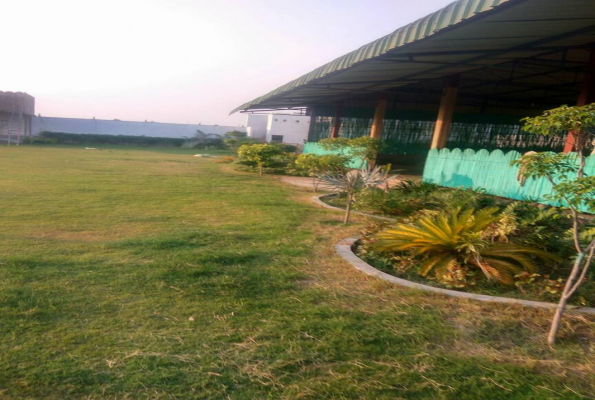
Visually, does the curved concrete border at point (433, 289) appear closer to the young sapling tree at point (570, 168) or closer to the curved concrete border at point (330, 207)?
the young sapling tree at point (570, 168)

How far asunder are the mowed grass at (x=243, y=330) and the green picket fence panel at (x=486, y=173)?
20.6 ft

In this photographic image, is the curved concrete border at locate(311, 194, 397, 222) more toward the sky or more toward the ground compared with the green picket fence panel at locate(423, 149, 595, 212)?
more toward the ground

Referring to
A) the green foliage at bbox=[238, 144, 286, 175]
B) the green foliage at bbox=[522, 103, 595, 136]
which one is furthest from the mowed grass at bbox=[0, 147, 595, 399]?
the green foliage at bbox=[238, 144, 286, 175]

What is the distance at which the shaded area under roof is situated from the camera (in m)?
6.87

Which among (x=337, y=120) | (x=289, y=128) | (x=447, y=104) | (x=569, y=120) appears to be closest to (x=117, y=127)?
(x=289, y=128)

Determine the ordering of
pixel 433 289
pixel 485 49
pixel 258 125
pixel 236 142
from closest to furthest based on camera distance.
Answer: pixel 433 289 < pixel 485 49 < pixel 236 142 < pixel 258 125

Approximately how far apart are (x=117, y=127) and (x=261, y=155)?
42863 mm

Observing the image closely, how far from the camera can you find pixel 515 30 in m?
8.88

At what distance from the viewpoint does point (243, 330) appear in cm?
329

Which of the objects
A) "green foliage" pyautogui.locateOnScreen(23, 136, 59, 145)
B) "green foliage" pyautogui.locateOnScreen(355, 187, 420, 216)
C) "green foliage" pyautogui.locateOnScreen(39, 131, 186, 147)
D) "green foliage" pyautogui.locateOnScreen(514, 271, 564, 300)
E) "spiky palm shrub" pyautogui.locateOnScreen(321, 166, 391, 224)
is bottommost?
"green foliage" pyautogui.locateOnScreen(23, 136, 59, 145)

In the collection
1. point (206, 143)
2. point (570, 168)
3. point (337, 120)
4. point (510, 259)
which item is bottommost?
point (206, 143)

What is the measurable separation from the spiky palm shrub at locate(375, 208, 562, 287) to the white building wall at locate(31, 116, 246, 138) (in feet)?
173

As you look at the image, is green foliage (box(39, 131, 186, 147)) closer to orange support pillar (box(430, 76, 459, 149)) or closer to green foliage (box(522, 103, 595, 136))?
orange support pillar (box(430, 76, 459, 149))

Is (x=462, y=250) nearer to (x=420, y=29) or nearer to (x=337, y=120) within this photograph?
(x=420, y=29)
